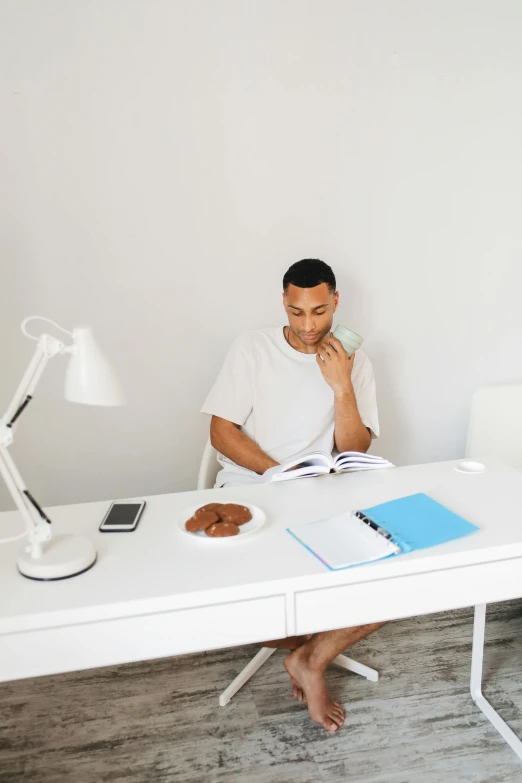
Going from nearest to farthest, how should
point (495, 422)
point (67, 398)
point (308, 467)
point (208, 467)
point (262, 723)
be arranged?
1. point (67, 398)
2. point (308, 467)
3. point (262, 723)
4. point (208, 467)
5. point (495, 422)

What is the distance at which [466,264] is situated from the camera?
2355 mm

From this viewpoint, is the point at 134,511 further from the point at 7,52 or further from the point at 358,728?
the point at 7,52

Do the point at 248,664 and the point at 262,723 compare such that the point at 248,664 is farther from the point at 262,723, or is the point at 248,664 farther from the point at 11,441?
the point at 11,441

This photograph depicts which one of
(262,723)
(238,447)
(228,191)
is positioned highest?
(228,191)

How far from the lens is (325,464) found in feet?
5.44

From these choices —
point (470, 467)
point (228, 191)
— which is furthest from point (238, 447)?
point (228, 191)

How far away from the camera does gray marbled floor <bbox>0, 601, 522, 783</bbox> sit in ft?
5.25

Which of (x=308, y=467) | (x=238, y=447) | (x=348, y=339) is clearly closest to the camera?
(x=308, y=467)

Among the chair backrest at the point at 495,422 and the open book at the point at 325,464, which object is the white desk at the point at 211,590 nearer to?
the open book at the point at 325,464

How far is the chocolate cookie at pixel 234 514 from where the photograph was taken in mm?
1415

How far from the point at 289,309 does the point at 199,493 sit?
664 mm

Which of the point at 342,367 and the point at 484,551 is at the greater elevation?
the point at 342,367

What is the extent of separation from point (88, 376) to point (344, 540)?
2.02 feet

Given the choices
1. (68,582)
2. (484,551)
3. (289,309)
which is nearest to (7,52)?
(289,309)
